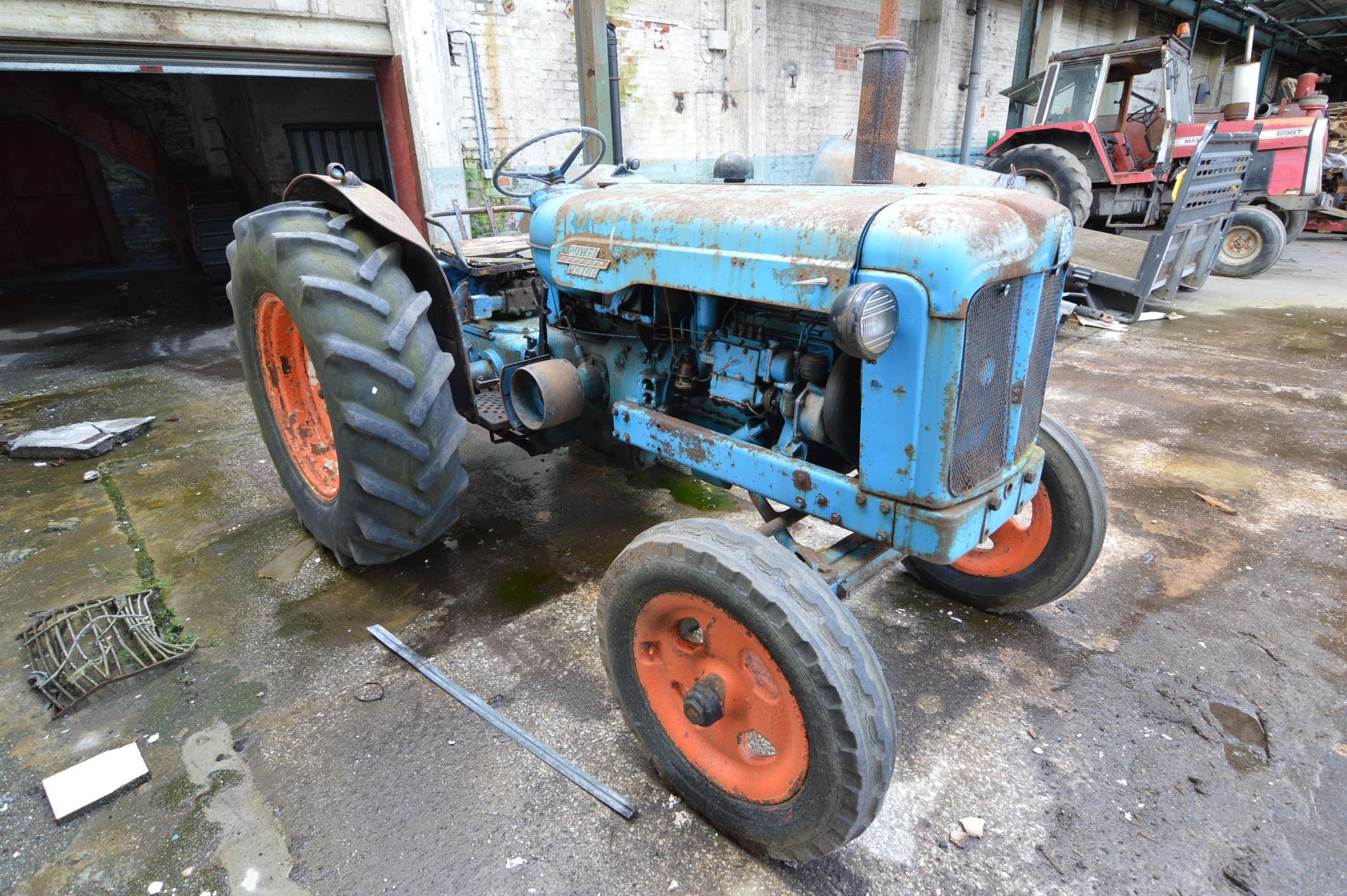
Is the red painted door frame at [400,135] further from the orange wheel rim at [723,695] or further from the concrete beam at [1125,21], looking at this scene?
the concrete beam at [1125,21]

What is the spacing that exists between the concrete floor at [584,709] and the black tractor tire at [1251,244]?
20.5 ft

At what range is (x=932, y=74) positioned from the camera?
1239 cm

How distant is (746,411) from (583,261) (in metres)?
0.72

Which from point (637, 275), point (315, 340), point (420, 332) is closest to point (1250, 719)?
point (637, 275)

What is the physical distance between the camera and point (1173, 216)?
5.74 meters

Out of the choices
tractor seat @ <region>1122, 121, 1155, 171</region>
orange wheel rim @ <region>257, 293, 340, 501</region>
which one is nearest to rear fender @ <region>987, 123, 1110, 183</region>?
tractor seat @ <region>1122, 121, 1155, 171</region>

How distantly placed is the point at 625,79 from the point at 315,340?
23.4ft

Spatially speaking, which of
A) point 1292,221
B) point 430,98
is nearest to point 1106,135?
point 1292,221

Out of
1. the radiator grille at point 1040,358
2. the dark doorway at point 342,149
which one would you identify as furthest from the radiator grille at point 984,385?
the dark doorway at point 342,149

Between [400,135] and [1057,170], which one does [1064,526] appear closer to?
[400,135]

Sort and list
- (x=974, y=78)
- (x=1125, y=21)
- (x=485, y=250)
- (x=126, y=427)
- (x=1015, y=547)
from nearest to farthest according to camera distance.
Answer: (x=1015, y=547)
(x=485, y=250)
(x=126, y=427)
(x=974, y=78)
(x=1125, y=21)

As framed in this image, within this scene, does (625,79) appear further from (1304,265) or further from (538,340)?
(1304,265)

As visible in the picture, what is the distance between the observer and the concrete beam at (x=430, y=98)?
20.7ft

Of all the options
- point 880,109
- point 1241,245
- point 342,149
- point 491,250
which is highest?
point 342,149
